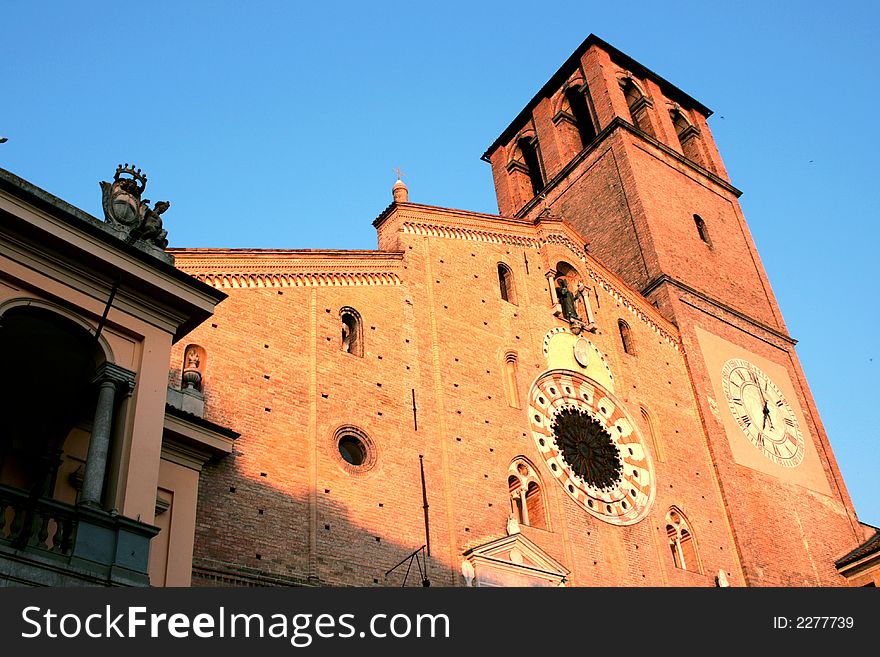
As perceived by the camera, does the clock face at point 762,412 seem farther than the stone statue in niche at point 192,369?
Yes

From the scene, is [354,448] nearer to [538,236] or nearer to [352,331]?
[352,331]

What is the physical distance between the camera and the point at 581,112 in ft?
105

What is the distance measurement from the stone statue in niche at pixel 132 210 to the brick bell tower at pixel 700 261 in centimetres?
1377

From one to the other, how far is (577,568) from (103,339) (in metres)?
9.29

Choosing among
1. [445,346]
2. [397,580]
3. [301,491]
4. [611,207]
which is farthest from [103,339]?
[611,207]

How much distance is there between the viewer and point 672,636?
425 inches

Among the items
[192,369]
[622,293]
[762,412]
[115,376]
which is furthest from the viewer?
[762,412]

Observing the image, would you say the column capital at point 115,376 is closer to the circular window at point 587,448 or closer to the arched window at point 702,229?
the circular window at point 587,448

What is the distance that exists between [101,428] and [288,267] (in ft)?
22.8

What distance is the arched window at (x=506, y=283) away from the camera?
20.0 meters

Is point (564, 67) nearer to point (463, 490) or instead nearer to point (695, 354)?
point (695, 354)

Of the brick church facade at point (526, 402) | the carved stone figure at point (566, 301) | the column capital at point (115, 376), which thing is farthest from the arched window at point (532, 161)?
the column capital at point (115, 376)

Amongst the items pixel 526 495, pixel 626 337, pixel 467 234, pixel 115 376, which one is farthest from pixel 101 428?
pixel 626 337

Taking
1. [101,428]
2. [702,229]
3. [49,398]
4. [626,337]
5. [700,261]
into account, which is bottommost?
[101,428]
